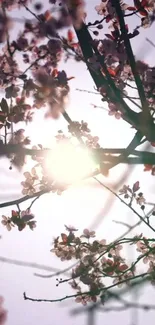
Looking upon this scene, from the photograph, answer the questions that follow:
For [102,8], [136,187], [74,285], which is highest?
[102,8]

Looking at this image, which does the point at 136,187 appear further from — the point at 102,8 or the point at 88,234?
the point at 102,8

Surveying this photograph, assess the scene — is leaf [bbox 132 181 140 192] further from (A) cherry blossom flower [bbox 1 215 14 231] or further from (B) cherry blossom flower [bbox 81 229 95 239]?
(A) cherry blossom flower [bbox 1 215 14 231]

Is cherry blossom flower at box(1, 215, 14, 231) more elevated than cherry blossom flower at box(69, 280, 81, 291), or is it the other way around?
cherry blossom flower at box(1, 215, 14, 231)

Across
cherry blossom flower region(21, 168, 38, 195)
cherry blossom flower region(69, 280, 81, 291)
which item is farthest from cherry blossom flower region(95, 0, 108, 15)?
cherry blossom flower region(69, 280, 81, 291)

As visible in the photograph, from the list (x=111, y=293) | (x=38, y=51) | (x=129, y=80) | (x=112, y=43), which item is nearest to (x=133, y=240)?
(x=111, y=293)

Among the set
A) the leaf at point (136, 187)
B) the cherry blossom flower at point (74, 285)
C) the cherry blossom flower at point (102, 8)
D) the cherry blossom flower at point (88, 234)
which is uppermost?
the cherry blossom flower at point (102, 8)

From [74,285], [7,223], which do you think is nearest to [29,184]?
[7,223]

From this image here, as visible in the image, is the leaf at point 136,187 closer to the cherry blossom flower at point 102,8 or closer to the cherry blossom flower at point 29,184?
the cherry blossom flower at point 29,184

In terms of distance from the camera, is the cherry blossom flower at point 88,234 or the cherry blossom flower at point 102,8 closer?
the cherry blossom flower at point 102,8

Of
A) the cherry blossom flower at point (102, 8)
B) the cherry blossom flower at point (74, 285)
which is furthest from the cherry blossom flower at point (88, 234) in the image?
the cherry blossom flower at point (102, 8)

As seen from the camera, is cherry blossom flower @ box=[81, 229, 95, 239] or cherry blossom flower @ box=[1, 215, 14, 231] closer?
cherry blossom flower @ box=[1, 215, 14, 231]

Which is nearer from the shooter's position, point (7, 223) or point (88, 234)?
point (7, 223)

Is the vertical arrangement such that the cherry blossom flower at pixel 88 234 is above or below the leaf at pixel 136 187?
below

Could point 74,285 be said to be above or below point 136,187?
below
